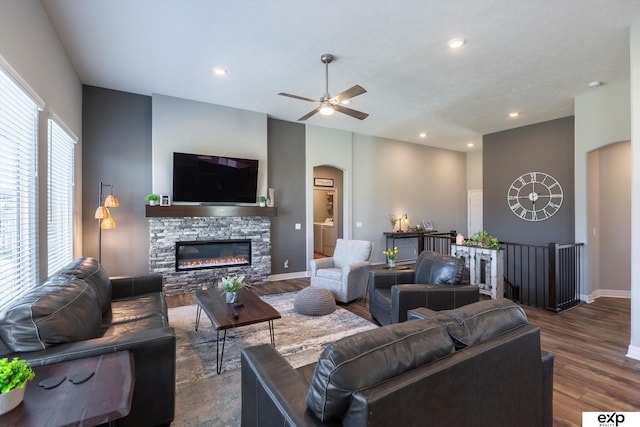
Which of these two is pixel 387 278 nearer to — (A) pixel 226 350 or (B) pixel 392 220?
(A) pixel 226 350

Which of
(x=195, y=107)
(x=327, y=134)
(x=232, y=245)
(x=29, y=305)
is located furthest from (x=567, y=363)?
(x=195, y=107)

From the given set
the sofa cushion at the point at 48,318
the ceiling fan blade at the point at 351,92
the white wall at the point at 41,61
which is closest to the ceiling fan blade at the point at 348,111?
the ceiling fan blade at the point at 351,92

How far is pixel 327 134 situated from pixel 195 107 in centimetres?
281

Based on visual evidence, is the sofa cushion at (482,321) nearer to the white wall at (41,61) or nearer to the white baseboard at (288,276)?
the white wall at (41,61)

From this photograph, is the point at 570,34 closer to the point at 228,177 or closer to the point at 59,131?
the point at 228,177

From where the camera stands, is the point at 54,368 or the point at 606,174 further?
the point at 606,174

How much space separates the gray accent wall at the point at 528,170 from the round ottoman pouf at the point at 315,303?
4759mm

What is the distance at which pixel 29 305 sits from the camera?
167cm

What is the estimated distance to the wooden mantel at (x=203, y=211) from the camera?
4871 mm

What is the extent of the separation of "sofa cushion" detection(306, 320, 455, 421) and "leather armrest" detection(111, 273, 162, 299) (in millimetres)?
2983

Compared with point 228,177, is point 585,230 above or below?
below

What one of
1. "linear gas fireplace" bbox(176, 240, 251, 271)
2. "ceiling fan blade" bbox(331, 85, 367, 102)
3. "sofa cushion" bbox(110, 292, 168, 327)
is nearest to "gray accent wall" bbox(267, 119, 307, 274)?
"linear gas fireplace" bbox(176, 240, 251, 271)

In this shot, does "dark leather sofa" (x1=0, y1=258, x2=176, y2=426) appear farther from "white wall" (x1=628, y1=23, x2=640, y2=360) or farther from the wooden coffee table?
"white wall" (x1=628, y1=23, x2=640, y2=360)

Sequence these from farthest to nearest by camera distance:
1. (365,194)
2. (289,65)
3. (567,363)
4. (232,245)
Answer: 1. (365,194)
2. (232,245)
3. (289,65)
4. (567,363)
